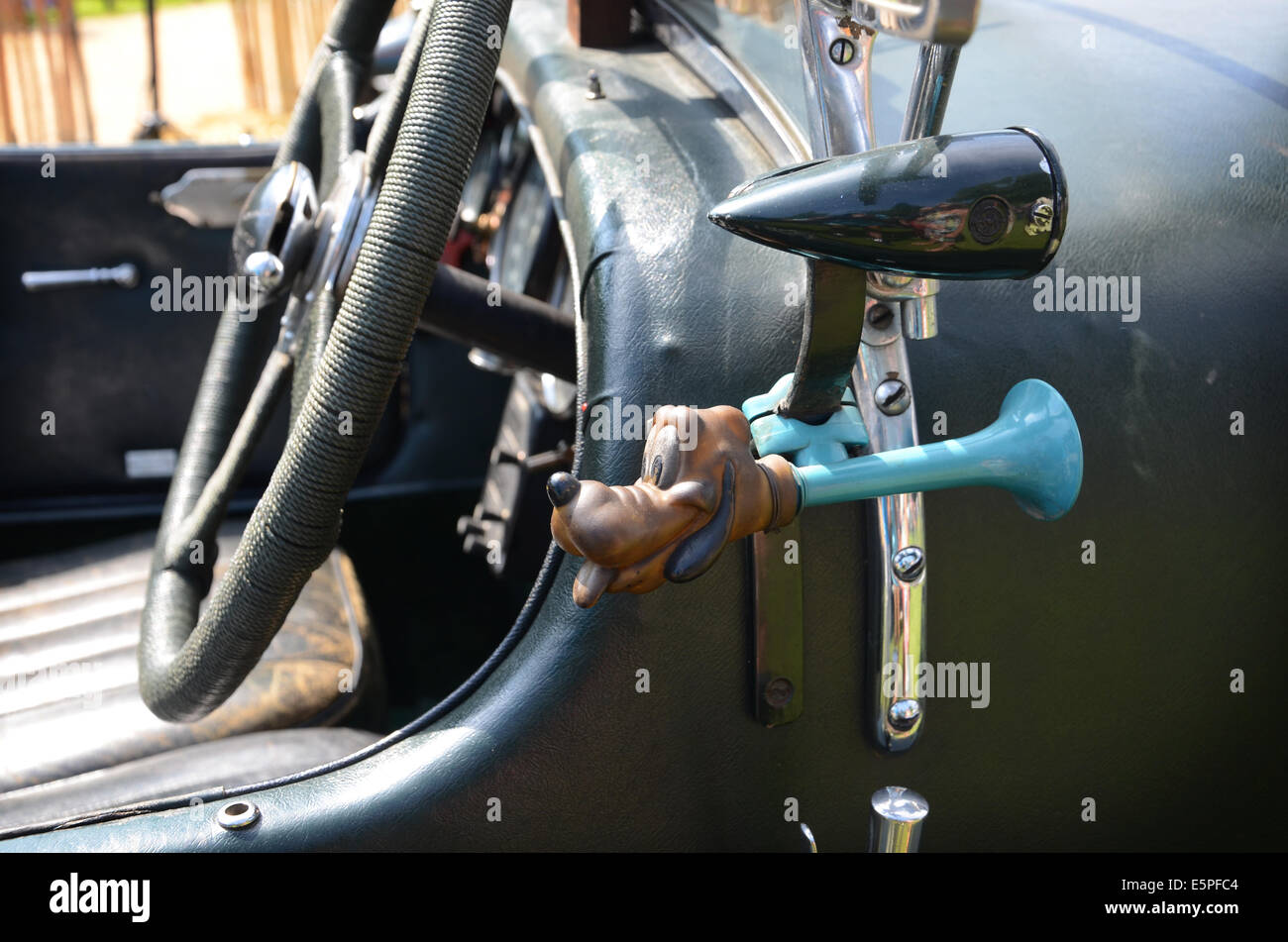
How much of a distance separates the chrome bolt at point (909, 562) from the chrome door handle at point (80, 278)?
151 centimetres

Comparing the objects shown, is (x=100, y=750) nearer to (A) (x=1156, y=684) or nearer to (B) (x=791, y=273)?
Result: (B) (x=791, y=273)

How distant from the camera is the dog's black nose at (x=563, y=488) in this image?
2.25 ft

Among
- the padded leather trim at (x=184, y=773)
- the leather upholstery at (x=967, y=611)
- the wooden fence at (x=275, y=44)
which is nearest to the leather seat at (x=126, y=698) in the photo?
the padded leather trim at (x=184, y=773)

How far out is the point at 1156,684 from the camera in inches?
41.2

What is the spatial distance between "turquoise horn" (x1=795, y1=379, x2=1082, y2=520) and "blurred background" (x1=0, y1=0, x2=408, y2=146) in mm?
4551

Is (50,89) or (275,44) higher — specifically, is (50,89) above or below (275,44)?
below

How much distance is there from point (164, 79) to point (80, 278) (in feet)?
25.3

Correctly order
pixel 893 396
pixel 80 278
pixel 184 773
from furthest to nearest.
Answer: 1. pixel 80 278
2. pixel 184 773
3. pixel 893 396

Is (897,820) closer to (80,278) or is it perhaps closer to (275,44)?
(80,278)

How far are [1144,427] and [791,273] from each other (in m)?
0.30

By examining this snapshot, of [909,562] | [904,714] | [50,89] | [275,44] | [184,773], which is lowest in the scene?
[184,773]

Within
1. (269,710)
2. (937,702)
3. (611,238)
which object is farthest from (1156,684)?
(269,710)

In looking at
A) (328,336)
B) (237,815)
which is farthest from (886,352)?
(237,815)

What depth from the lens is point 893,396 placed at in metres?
0.94
